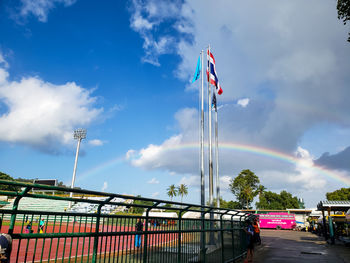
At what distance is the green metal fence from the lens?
135 inches

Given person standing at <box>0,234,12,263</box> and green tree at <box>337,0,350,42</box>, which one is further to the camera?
green tree at <box>337,0,350,42</box>

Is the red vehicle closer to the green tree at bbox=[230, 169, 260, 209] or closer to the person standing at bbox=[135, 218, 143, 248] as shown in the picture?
the green tree at bbox=[230, 169, 260, 209]

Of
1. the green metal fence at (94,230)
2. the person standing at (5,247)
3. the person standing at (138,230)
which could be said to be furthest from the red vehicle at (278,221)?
the person standing at (5,247)

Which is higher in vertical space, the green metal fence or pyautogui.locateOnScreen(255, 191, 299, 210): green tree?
pyautogui.locateOnScreen(255, 191, 299, 210): green tree

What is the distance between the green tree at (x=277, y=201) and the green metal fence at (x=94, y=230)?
268 ft

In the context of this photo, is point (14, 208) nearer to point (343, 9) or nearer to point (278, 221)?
point (343, 9)

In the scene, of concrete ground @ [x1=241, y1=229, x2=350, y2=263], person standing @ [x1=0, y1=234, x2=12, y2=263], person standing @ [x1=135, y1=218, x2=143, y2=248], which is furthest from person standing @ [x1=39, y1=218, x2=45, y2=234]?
concrete ground @ [x1=241, y1=229, x2=350, y2=263]

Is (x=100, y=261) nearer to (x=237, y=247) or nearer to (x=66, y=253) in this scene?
(x=66, y=253)

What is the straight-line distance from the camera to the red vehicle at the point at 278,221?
160 feet

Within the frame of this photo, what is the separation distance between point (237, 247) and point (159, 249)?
285 inches

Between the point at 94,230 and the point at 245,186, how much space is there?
80407mm

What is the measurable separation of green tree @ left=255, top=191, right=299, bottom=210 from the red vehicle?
3175 centimetres

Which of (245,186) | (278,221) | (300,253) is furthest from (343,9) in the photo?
(245,186)

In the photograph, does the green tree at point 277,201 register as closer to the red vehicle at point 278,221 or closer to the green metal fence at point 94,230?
the red vehicle at point 278,221
